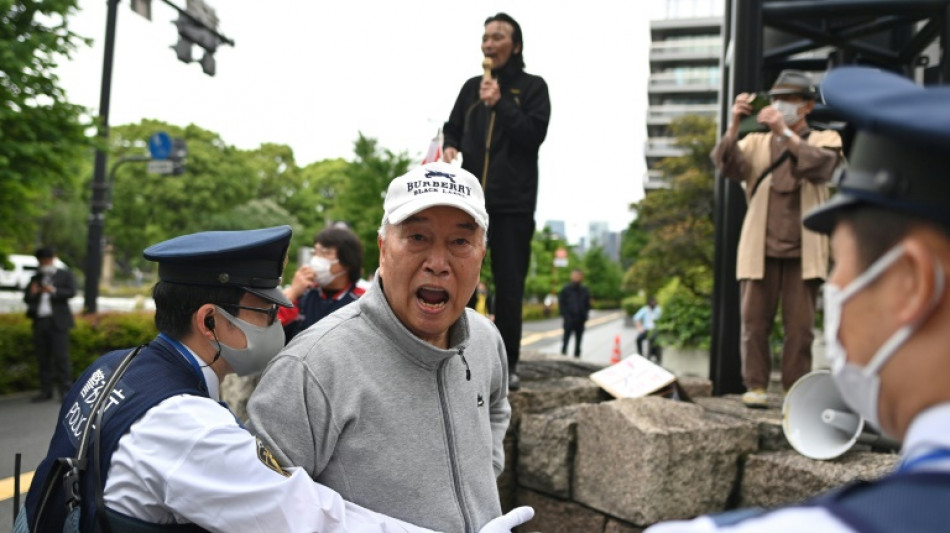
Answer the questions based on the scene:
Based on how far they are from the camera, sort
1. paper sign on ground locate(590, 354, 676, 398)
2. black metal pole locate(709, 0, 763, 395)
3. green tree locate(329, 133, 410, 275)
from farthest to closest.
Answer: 1. green tree locate(329, 133, 410, 275)
2. black metal pole locate(709, 0, 763, 395)
3. paper sign on ground locate(590, 354, 676, 398)

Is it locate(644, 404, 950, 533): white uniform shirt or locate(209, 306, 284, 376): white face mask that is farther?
locate(209, 306, 284, 376): white face mask

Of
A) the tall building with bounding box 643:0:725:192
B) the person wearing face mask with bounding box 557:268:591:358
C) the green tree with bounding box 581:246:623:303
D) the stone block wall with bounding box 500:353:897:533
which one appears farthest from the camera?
the tall building with bounding box 643:0:725:192

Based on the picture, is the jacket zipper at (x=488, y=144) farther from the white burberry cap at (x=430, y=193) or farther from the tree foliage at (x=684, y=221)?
the tree foliage at (x=684, y=221)

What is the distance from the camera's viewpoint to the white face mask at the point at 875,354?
0.87 meters

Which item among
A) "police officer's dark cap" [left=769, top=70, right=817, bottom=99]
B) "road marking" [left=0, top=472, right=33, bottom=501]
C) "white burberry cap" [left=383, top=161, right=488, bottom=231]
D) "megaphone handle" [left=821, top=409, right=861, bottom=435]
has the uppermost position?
"police officer's dark cap" [left=769, top=70, right=817, bottom=99]

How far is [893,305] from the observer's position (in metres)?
0.89

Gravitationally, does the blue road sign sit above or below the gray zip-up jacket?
above

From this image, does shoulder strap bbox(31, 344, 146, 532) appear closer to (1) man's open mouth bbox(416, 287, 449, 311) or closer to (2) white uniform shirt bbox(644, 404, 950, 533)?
(1) man's open mouth bbox(416, 287, 449, 311)

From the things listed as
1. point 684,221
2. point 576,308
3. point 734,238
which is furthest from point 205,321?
point 684,221

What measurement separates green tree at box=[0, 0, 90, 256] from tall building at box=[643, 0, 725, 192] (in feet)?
220

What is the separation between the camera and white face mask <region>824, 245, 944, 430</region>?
2.86 ft

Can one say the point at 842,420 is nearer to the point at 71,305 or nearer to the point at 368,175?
the point at 71,305

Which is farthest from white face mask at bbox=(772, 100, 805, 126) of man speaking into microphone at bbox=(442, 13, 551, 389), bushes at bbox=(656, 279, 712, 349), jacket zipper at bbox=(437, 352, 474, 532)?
bushes at bbox=(656, 279, 712, 349)

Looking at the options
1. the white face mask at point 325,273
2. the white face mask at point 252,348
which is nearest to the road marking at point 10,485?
the white face mask at point 325,273
